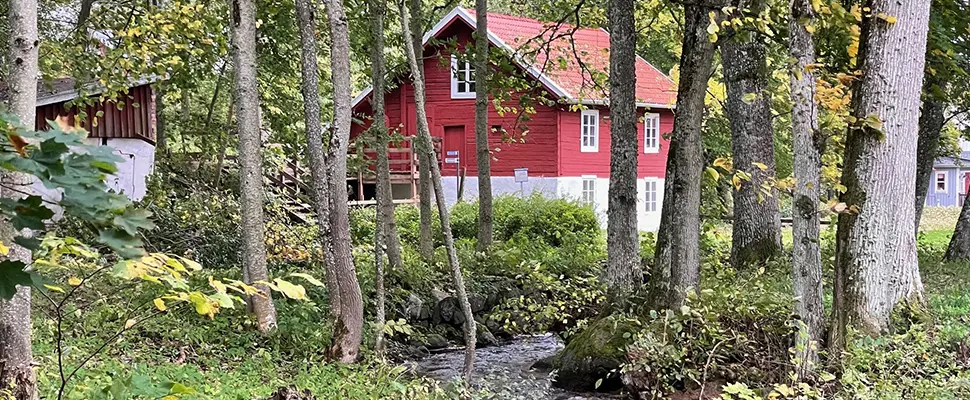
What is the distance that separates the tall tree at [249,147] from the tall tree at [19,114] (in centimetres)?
341

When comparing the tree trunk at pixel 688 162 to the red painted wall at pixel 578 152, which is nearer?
the tree trunk at pixel 688 162

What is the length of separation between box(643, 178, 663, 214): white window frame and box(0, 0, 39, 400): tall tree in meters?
24.8

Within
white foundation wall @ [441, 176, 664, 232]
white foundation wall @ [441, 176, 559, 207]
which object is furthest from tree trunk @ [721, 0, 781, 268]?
white foundation wall @ [441, 176, 559, 207]

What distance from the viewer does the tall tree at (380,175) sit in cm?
935

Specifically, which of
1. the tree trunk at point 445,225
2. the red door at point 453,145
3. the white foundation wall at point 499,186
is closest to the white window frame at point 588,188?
the white foundation wall at point 499,186

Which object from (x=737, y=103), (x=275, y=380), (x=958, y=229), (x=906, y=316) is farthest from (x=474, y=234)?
(x=906, y=316)

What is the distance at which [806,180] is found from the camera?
5.86 meters

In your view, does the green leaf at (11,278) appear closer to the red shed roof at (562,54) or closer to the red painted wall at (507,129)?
the red shed roof at (562,54)

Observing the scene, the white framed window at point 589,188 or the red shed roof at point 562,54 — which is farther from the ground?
the red shed roof at point 562,54

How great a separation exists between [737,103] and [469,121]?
1535cm

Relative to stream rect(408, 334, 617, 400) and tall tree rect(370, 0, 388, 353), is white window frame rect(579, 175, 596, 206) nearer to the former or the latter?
stream rect(408, 334, 617, 400)

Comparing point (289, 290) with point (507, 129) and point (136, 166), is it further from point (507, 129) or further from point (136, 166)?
point (507, 129)

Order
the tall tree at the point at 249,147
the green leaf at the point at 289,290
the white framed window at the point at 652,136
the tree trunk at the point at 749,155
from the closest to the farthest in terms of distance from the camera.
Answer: the green leaf at the point at 289,290
the tall tree at the point at 249,147
the tree trunk at the point at 749,155
the white framed window at the point at 652,136

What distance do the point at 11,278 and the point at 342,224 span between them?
268 inches
